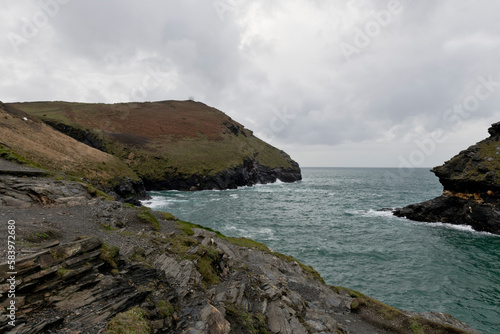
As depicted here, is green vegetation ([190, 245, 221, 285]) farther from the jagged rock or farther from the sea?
the sea

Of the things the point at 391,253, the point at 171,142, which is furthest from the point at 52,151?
the point at 171,142

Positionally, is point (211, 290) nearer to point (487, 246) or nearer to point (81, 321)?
point (81, 321)

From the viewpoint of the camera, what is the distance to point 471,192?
46.1m

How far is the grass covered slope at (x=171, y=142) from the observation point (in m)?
99.9

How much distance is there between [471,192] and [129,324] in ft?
202

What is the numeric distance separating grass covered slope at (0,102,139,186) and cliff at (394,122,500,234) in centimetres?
7232

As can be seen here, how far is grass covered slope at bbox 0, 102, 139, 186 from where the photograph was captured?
139 feet

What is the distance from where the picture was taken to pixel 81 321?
7.40m

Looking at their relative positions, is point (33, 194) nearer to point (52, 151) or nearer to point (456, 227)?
point (52, 151)

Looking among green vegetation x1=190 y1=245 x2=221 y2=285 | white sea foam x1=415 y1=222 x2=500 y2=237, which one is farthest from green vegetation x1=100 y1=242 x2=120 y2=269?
white sea foam x1=415 y1=222 x2=500 y2=237

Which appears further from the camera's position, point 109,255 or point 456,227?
point 456,227

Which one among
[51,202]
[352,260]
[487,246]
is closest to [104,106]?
[51,202]

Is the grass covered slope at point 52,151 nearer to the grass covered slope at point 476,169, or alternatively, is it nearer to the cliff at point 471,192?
the cliff at point 471,192

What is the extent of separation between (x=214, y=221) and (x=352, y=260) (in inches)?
1062
